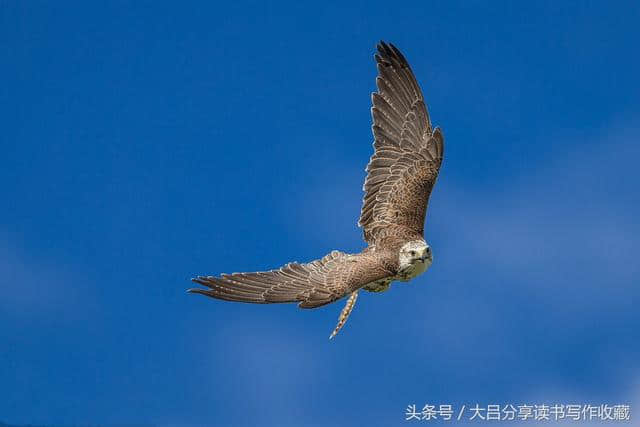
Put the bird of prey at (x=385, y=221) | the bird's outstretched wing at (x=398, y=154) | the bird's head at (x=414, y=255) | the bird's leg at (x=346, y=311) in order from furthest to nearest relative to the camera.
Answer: the bird's outstretched wing at (x=398, y=154) < the bird's head at (x=414, y=255) < the bird's leg at (x=346, y=311) < the bird of prey at (x=385, y=221)

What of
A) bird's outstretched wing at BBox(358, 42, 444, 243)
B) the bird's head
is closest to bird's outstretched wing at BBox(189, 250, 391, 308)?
the bird's head

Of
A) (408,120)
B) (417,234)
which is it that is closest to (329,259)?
(417,234)

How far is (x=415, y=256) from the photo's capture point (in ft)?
64.0

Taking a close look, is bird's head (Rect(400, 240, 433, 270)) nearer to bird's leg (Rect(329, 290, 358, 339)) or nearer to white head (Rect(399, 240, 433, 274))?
white head (Rect(399, 240, 433, 274))

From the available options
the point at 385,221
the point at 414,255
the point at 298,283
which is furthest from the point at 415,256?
the point at 298,283

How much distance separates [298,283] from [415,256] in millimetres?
2439

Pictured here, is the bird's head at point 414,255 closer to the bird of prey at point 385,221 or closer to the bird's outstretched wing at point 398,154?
the bird of prey at point 385,221

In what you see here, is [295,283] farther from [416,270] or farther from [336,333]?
[416,270]

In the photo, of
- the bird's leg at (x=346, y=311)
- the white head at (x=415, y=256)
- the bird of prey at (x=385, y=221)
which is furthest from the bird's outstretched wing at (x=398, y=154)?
the bird's leg at (x=346, y=311)

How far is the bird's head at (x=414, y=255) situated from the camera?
64.0 feet

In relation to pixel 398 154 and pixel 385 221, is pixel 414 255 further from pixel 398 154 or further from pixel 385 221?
pixel 398 154

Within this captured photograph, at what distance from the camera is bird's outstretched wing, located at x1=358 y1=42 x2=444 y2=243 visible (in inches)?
818

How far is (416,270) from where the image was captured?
1970 cm

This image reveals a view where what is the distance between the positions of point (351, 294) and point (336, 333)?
0.73 m
